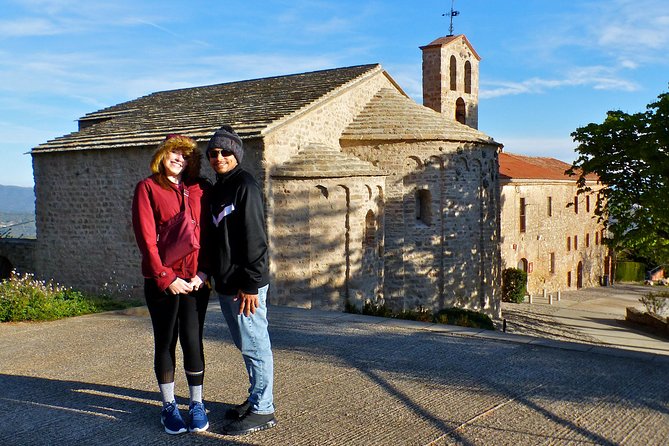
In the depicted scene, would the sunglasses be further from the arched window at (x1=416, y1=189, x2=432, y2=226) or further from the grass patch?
the arched window at (x1=416, y1=189, x2=432, y2=226)

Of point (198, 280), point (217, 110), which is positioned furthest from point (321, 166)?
point (198, 280)

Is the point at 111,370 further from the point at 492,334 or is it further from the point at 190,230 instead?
the point at 492,334

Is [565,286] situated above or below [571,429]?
below

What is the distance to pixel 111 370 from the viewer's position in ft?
18.4

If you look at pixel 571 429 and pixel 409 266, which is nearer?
pixel 571 429

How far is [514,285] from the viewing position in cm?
2820

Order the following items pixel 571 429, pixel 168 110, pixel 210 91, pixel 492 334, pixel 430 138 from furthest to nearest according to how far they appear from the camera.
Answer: pixel 210 91, pixel 168 110, pixel 430 138, pixel 492 334, pixel 571 429

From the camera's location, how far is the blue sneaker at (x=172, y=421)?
12.9 ft

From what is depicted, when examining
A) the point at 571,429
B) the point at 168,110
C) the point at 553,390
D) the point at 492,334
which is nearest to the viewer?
the point at 571,429

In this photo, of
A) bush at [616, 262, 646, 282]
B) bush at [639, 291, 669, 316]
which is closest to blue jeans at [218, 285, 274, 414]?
bush at [639, 291, 669, 316]

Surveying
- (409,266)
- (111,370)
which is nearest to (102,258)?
(409,266)

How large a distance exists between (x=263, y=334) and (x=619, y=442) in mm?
2455

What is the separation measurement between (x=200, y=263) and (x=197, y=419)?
1031 mm

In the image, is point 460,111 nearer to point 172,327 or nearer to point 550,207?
point 550,207
